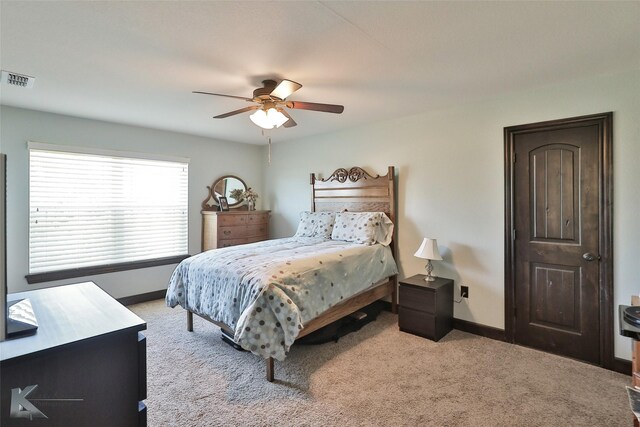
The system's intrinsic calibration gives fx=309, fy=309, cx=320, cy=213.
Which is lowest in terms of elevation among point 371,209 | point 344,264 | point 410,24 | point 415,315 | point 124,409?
point 415,315

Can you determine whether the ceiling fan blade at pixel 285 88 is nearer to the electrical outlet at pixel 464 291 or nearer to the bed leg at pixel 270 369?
the bed leg at pixel 270 369

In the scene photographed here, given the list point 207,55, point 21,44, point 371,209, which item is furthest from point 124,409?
point 371,209

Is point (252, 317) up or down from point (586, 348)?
up

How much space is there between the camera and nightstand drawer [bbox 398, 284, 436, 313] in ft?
9.93

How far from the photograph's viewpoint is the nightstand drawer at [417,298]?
9.93 ft

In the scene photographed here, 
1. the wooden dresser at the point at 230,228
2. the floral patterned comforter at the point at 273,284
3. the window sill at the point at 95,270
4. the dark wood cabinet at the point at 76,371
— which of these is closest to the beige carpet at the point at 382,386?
the floral patterned comforter at the point at 273,284

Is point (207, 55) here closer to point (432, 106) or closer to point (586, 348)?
point (432, 106)

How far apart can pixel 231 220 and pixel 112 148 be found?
1.75 meters

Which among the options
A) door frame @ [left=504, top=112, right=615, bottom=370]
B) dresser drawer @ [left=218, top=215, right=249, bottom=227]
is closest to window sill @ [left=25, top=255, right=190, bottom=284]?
dresser drawer @ [left=218, top=215, right=249, bottom=227]

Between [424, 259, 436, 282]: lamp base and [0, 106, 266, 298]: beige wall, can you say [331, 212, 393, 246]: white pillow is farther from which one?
[0, 106, 266, 298]: beige wall

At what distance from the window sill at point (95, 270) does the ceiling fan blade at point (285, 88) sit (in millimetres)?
3158

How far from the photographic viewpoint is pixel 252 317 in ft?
7.20

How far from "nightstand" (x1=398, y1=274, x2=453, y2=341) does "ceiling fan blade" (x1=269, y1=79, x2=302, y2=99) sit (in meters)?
2.20

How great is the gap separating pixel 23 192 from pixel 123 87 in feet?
5.98
